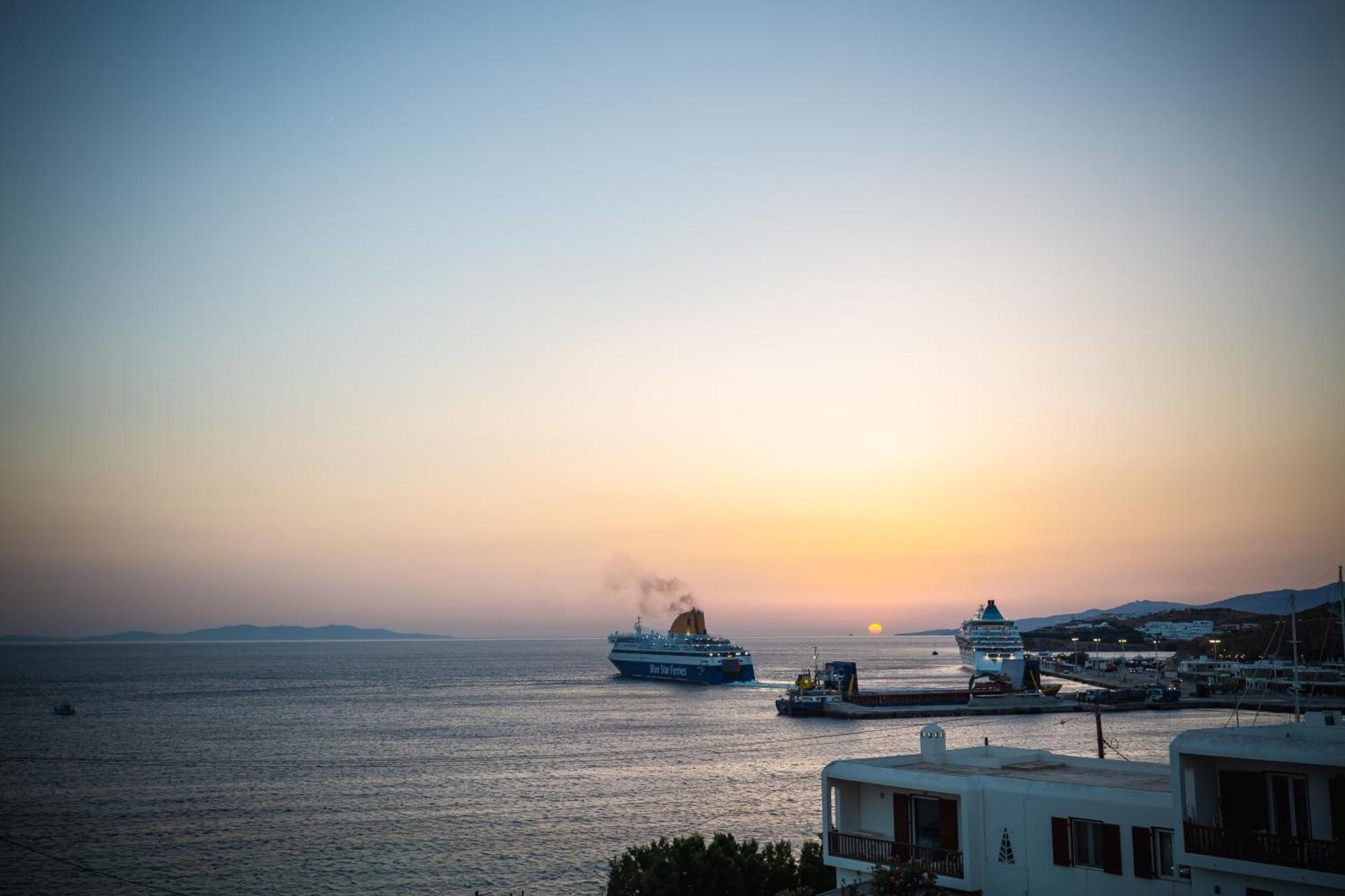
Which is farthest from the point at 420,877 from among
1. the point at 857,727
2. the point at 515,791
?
the point at 857,727

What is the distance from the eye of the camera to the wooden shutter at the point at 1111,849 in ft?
59.4

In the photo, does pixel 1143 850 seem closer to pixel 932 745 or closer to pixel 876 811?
pixel 876 811

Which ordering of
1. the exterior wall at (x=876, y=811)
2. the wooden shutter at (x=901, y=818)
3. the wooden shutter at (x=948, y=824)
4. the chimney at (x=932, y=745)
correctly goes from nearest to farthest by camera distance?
the wooden shutter at (x=948, y=824), the wooden shutter at (x=901, y=818), the exterior wall at (x=876, y=811), the chimney at (x=932, y=745)

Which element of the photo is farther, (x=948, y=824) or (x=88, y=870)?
(x=88, y=870)

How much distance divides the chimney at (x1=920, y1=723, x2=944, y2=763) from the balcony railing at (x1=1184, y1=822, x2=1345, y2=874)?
7.62m

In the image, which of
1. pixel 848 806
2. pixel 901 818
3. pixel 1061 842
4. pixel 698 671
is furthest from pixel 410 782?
pixel 698 671

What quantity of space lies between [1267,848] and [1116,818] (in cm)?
264

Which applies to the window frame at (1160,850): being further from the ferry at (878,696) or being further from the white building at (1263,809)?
the ferry at (878,696)

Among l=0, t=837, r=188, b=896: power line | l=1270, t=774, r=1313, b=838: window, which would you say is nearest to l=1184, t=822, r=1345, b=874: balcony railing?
l=1270, t=774, r=1313, b=838: window

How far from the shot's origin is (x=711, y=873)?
78.0ft

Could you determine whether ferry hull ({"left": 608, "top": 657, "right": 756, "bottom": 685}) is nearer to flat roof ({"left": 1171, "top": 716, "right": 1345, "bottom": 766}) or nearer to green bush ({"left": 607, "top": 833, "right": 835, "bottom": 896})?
green bush ({"left": 607, "top": 833, "right": 835, "bottom": 896})

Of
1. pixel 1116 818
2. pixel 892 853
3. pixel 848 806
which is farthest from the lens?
pixel 848 806

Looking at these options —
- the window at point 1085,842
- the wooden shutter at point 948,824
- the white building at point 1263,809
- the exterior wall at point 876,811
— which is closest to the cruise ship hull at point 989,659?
the exterior wall at point 876,811

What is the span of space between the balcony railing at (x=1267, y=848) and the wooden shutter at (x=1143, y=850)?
1.35 meters
